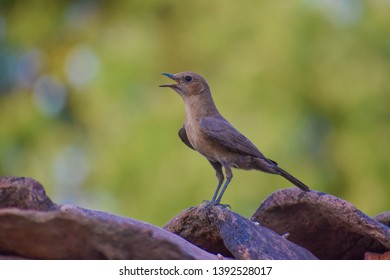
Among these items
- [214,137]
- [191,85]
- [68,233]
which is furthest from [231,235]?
[191,85]

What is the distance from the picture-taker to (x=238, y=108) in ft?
23.8

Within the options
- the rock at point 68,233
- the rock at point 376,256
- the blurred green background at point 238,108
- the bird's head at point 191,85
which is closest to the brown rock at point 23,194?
the rock at point 68,233

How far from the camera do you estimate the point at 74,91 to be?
8.97 metres

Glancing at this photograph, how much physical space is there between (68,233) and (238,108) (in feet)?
18.5

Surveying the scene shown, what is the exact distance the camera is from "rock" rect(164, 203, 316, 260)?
208 cm

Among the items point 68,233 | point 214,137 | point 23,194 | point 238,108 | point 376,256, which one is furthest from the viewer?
point 238,108

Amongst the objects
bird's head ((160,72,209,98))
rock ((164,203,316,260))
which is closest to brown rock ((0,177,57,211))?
rock ((164,203,316,260))

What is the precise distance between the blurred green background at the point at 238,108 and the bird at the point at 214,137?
279 centimetres

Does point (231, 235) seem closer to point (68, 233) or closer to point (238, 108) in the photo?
point (68, 233)

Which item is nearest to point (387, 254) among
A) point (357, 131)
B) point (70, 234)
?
point (70, 234)

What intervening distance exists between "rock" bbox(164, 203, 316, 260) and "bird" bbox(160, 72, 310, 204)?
1.03m

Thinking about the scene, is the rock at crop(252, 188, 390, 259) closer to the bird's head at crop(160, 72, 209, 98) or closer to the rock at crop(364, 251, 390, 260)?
the rock at crop(364, 251, 390, 260)
